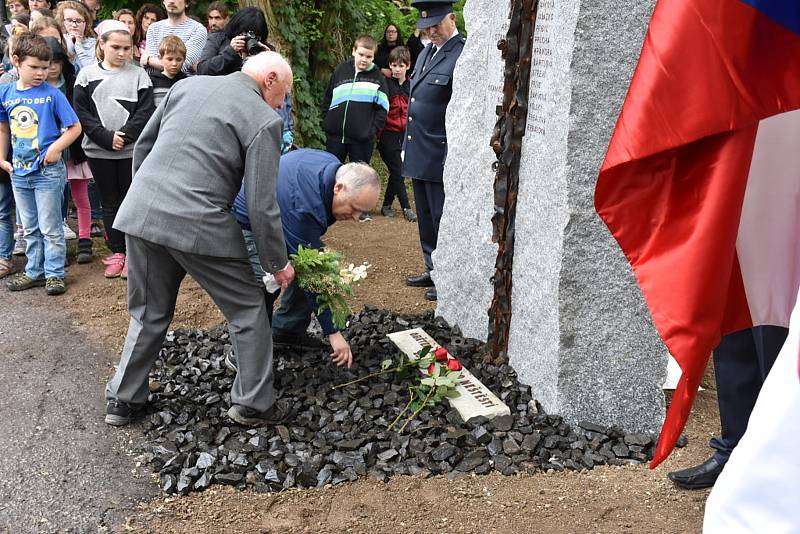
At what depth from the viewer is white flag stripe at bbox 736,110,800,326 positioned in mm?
2059

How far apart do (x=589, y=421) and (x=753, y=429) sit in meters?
2.69

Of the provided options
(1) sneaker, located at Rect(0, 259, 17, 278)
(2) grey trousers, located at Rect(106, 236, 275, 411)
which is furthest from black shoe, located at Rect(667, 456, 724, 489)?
(1) sneaker, located at Rect(0, 259, 17, 278)

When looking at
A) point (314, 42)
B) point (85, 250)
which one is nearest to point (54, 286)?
point (85, 250)

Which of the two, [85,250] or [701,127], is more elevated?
[701,127]

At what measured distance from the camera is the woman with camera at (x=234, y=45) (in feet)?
19.2

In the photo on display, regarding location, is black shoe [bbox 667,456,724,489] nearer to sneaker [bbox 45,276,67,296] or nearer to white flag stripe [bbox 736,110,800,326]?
white flag stripe [bbox 736,110,800,326]

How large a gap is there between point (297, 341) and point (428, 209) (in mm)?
1875

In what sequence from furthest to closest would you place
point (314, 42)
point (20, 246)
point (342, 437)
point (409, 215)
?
point (314, 42), point (409, 215), point (20, 246), point (342, 437)

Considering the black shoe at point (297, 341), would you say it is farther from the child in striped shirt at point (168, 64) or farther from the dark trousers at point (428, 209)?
the child in striped shirt at point (168, 64)

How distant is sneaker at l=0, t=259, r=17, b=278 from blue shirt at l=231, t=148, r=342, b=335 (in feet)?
10.4

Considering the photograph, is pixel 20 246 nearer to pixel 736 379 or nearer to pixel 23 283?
pixel 23 283

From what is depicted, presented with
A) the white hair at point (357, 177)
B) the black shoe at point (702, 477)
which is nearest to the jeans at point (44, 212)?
the white hair at point (357, 177)

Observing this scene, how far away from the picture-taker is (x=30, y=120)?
5688 mm

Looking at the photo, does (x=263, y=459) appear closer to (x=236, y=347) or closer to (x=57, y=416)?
(x=236, y=347)
